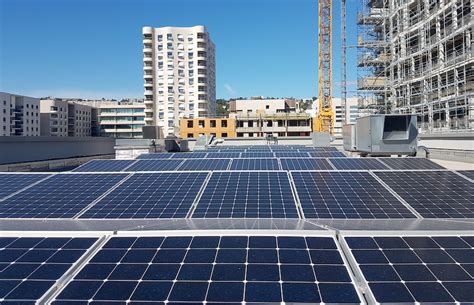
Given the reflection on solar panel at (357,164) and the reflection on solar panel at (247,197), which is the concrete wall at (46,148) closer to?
the reflection on solar panel at (247,197)

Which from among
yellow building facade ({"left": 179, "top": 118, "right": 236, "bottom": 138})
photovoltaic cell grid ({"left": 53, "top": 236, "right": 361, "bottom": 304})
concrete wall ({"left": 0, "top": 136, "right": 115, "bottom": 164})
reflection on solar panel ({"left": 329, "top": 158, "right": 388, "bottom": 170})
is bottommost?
photovoltaic cell grid ({"left": 53, "top": 236, "right": 361, "bottom": 304})

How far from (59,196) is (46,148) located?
2128 cm

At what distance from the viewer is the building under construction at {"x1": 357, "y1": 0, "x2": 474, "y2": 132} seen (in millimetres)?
37594

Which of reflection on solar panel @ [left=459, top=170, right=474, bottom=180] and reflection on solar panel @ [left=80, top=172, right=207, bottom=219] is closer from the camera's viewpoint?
reflection on solar panel @ [left=80, top=172, right=207, bottom=219]

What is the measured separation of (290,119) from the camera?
109562mm

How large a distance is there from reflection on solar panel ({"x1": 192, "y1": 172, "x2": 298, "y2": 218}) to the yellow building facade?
281ft

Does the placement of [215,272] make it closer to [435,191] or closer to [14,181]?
[435,191]

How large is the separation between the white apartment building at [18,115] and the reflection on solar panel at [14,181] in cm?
9768

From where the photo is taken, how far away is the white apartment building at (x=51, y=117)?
386ft

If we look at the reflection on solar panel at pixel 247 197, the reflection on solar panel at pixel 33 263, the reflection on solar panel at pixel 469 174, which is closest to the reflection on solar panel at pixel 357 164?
the reflection on solar panel at pixel 469 174

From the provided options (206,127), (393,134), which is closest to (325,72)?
(206,127)

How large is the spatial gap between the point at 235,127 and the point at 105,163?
279 feet

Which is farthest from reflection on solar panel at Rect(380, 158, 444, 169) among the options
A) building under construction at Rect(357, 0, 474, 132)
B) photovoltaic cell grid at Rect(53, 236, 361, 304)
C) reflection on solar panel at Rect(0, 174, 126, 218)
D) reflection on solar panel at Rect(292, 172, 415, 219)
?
building under construction at Rect(357, 0, 474, 132)

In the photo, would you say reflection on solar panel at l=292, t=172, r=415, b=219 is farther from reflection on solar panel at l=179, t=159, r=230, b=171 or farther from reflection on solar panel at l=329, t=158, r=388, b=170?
reflection on solar panel at l=179, t=159, r=230, b=171
